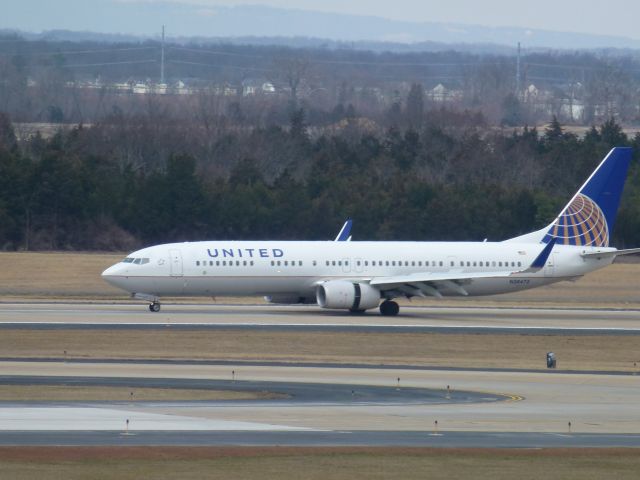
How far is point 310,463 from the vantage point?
79.0 ft

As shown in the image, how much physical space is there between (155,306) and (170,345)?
12.5 m

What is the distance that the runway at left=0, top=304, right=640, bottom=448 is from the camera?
2656cm

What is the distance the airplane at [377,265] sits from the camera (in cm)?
5619

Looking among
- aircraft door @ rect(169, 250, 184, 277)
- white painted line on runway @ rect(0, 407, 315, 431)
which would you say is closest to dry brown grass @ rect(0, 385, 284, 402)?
white painted line on runway @ rect(0, 407, 315, 431)

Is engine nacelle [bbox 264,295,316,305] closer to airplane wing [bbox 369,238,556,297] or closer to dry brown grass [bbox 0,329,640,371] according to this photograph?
airplane wing [bbox 369,238,556,297]

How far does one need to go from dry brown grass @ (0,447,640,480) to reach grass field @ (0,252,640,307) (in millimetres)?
39911

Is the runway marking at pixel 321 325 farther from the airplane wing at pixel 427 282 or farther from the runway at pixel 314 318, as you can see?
the airplane wing at pixel 427 282

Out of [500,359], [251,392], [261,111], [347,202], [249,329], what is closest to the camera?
[251,392]

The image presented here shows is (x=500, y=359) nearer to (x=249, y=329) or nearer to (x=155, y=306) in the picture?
(x=249, y=329)

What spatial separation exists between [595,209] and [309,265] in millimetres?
13580

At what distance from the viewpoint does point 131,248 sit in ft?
278

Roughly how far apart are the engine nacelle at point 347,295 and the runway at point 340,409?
16428 mm

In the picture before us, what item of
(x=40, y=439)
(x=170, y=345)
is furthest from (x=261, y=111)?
(x=40, y=439)

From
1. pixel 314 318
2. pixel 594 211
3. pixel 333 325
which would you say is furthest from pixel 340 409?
pixel 594 211
